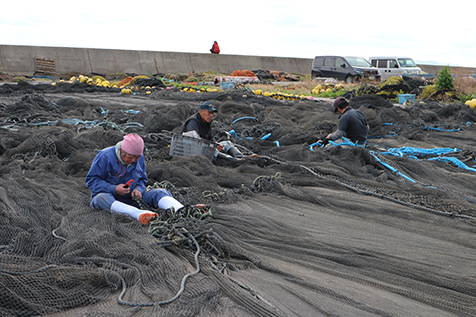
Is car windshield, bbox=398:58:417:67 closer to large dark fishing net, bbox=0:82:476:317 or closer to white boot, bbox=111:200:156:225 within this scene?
large dark fishing net, bbox=0:82:476:317

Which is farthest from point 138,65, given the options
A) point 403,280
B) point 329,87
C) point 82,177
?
point 403,280

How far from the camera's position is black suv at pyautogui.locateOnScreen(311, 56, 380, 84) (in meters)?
21.1

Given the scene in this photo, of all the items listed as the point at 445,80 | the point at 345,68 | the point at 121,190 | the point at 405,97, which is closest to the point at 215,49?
the point at 345,68

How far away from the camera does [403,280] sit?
10.2 feet

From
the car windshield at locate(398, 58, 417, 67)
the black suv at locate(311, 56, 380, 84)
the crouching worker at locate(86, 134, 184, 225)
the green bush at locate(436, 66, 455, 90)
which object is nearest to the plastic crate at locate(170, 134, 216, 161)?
the crouching worker at locate(86, 134, 184, 225)

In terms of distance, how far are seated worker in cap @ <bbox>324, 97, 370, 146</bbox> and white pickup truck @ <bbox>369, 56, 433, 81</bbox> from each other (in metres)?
14.8

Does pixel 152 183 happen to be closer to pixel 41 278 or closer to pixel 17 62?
pixel 41 278

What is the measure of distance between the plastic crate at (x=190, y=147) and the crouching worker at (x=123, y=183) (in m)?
1.85

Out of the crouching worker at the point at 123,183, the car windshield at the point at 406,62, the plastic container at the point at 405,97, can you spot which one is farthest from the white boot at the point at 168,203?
the car windshield at the point at 406,62

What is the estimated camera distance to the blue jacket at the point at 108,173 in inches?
167

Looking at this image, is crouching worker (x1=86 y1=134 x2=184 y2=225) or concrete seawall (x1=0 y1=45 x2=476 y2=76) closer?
crouching worker (x1=86 y1=134 x2=184 y2=225)

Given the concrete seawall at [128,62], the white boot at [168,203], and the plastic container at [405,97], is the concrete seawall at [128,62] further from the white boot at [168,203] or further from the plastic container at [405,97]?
the white boot at [168,203]

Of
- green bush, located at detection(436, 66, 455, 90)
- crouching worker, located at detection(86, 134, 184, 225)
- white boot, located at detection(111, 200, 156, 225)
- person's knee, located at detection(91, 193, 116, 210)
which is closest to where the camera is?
white boot, located at detection(111, 200, 156, 225)

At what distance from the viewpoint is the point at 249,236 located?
12.7 feet
